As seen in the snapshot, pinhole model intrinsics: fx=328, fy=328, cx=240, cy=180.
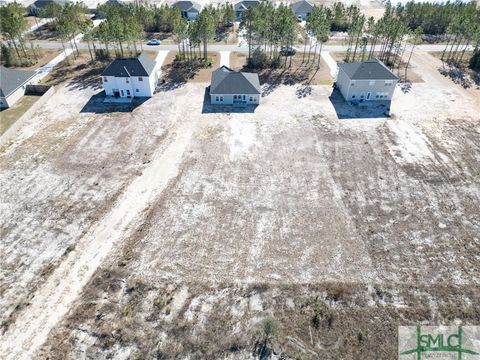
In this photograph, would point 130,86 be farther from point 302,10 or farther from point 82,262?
point 302,10

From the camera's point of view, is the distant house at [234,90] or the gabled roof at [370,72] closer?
the distant house at [234,90]

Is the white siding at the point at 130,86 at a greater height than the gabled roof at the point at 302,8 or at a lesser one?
lesser

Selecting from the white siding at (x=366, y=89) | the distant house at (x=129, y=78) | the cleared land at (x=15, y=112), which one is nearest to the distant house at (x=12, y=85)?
the cleared land at (x=15, y=112)

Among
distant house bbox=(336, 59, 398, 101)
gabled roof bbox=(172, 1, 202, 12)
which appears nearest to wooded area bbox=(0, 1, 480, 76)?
gabled roof bbox=(172, 1, 202, 12)

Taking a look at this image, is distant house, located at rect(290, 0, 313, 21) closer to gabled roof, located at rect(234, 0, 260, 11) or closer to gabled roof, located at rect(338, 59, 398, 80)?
gabled roof, located at rect(234, 0, 260, 11)

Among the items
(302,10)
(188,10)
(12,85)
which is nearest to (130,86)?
(12,85)

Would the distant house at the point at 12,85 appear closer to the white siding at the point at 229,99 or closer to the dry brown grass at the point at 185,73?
the dry brown grass at the point at 185,73
